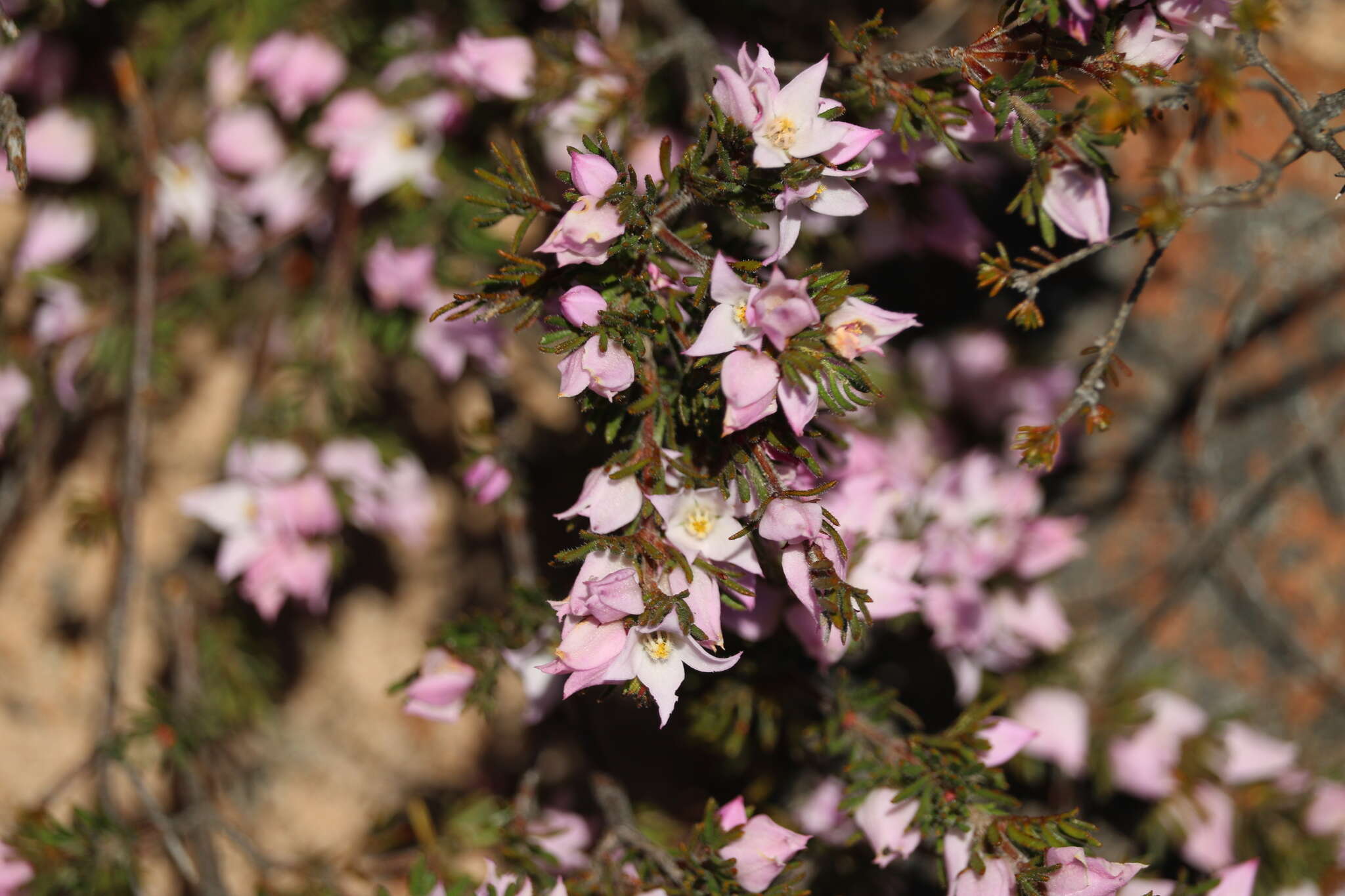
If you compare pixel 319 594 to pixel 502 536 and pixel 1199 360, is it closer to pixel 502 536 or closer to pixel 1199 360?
pixel 502 536

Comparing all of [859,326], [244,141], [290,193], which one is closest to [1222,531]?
[859,326]

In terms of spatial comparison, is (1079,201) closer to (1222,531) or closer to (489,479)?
(489,479)

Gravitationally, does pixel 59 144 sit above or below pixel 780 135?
below

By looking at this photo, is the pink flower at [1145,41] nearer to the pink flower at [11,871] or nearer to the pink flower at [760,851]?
the pink flower at [760,851]

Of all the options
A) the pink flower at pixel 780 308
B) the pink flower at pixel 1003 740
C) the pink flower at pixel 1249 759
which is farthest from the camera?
the pink flower at pixel 1249 759

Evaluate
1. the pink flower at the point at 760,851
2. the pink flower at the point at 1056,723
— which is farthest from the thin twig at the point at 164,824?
the pink flower at the point at 1056,723

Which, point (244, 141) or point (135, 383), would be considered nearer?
point (135, 383)

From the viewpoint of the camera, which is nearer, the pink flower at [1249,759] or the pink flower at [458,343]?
the pink flower at [458,343]
